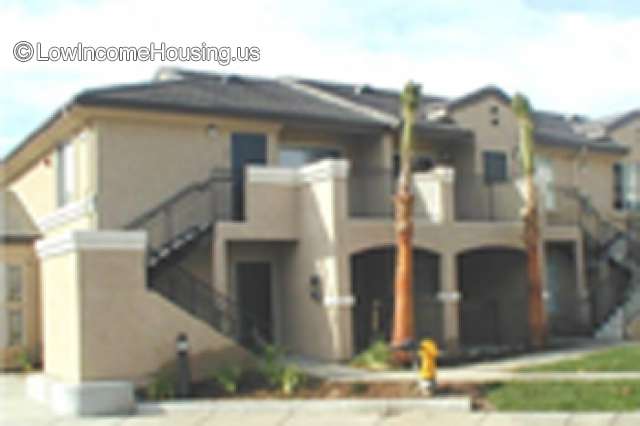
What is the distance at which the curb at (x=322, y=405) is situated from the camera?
13.8 m

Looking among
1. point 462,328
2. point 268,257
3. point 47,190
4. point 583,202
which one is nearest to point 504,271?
point 462,328

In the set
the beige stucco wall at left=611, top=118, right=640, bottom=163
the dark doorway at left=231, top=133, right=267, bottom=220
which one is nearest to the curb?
the dark doorway at left=231, top=133, right=267, bottom=220

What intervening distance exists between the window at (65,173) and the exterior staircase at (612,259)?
43.5ft

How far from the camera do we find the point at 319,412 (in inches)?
549

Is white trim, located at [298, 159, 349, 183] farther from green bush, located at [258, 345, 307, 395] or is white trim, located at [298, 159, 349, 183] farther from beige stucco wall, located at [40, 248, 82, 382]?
beige stucco wall, located at [40, 248, 82, 382]

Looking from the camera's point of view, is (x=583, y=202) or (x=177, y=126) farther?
(x=583, y=202)

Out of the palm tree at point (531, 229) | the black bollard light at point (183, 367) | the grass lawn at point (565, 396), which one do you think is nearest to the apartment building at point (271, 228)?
the black bollard light at point (183, 367)

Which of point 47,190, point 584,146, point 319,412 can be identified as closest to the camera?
point 319,412

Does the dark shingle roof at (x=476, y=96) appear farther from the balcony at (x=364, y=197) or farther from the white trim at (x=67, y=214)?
the white trim at (x=67, y=214)

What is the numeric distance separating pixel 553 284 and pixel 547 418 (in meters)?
13.6

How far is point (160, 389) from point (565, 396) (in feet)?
21.4

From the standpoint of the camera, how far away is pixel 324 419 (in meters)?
13.6

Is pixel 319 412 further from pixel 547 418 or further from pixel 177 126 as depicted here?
pixel 177 126

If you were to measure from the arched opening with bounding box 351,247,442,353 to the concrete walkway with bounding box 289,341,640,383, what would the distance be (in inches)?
75.6
